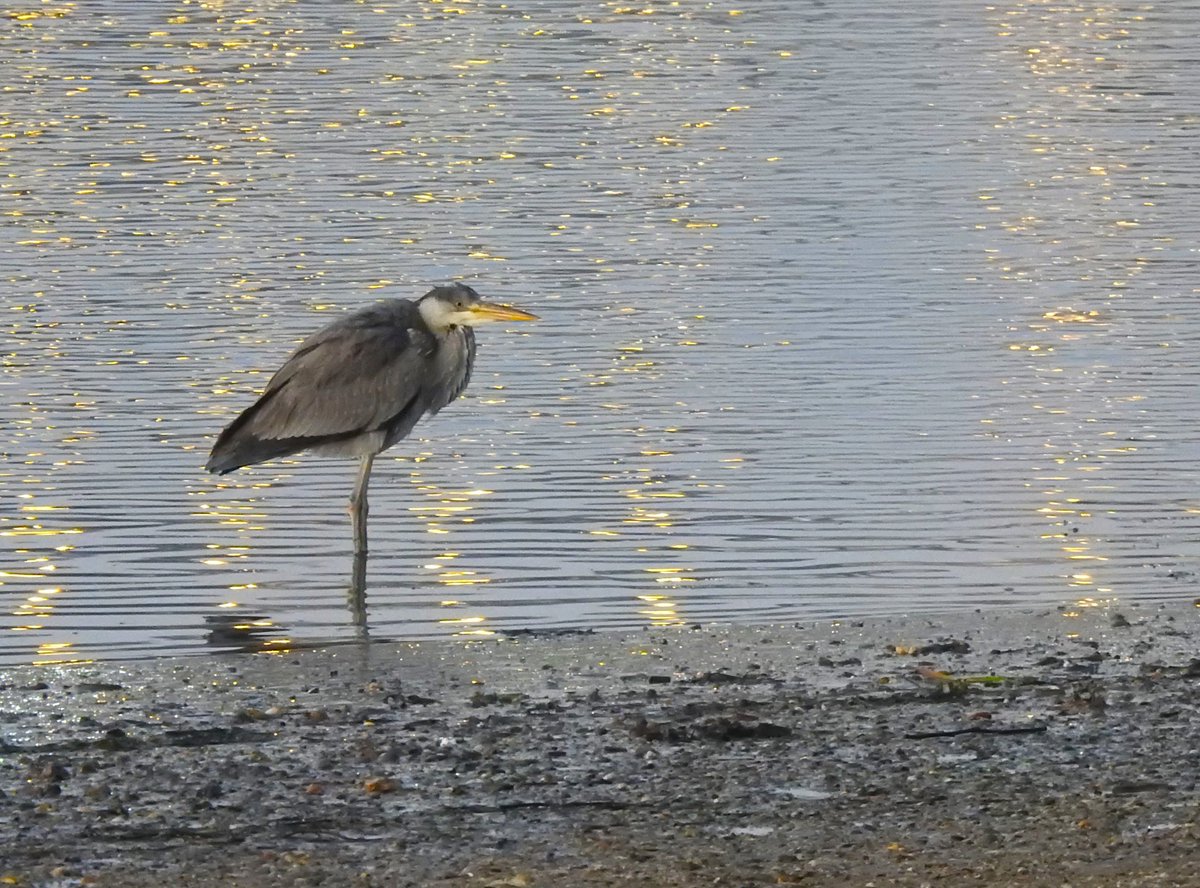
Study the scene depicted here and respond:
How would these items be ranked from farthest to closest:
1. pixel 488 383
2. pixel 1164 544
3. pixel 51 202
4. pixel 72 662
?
pixel 51 202 < pixel 488 383 < pixel 1164 544 < pixel 72 662

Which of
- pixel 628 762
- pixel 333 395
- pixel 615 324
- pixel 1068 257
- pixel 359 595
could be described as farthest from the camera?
pixel 1068 257

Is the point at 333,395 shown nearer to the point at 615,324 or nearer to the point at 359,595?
the point at 359,595

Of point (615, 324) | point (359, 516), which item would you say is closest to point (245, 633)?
point (359, 516)

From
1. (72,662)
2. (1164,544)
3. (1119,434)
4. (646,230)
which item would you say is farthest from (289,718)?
(646,230)

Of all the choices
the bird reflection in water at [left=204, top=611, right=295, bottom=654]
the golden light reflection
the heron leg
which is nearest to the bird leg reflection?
the heron leg

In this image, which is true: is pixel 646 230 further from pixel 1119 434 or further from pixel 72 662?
pixel 72 662

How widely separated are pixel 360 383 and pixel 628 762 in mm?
4910

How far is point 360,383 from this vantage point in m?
12.6

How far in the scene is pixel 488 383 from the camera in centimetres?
1602

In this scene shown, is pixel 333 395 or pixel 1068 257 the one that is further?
pixel 1068 257

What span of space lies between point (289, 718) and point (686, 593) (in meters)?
2.91

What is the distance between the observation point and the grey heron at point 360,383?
41.3 feet

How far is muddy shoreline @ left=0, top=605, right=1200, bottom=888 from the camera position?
6945 mm

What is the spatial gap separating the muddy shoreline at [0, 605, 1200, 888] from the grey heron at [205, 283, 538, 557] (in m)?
2.60
